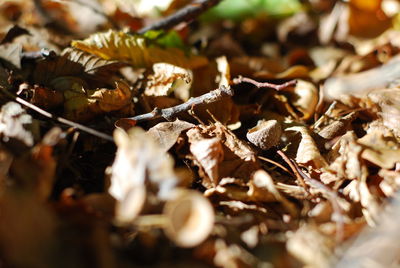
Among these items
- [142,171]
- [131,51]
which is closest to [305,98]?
[131,51]

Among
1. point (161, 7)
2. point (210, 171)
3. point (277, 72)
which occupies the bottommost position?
point (277, 72)

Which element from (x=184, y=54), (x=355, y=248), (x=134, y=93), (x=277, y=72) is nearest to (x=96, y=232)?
(x=355, y=248)

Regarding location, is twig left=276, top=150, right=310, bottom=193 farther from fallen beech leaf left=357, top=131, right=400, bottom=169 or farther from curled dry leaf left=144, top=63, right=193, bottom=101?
curled dry leaf left=144, top=63, right=193, bottom=101

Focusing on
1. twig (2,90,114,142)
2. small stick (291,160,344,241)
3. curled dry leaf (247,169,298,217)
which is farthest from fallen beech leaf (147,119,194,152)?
small stick (291,160,344,241)

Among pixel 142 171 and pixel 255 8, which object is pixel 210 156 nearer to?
pixel 142 171

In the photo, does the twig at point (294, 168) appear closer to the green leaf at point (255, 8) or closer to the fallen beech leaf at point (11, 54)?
the fallen beech leaf at point (11, 54)

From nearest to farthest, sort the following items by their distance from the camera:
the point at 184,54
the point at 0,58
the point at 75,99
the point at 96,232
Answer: the point at 96,232 < the point at 75,99 < the point at 0,58 < the point at 184,54

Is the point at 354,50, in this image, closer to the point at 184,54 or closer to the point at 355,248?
the point at 184,54
